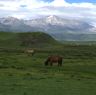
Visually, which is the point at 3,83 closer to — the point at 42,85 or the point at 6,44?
the point at 42,85

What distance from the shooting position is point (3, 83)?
30516 millimetres

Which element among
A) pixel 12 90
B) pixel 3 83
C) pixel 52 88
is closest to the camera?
pixel 12 90

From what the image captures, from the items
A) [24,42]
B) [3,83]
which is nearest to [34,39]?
[24,42]

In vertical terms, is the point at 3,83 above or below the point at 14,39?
above

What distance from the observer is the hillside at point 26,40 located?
160 metres

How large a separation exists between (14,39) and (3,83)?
135342 mm

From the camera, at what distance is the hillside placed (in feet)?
526

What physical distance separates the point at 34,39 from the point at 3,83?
142608 millimetres

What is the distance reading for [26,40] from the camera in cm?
16662

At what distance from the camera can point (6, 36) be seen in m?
175

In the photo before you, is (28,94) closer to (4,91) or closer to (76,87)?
(4,91)

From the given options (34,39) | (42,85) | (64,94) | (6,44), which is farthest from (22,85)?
(34,39)

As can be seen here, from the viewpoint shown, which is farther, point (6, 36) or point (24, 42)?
point (6, 36)

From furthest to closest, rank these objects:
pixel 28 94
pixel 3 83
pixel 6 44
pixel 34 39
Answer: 1. pixel 34 39
2. pixel 6 44
3. pixel 3 83
4. pixel 28 94
